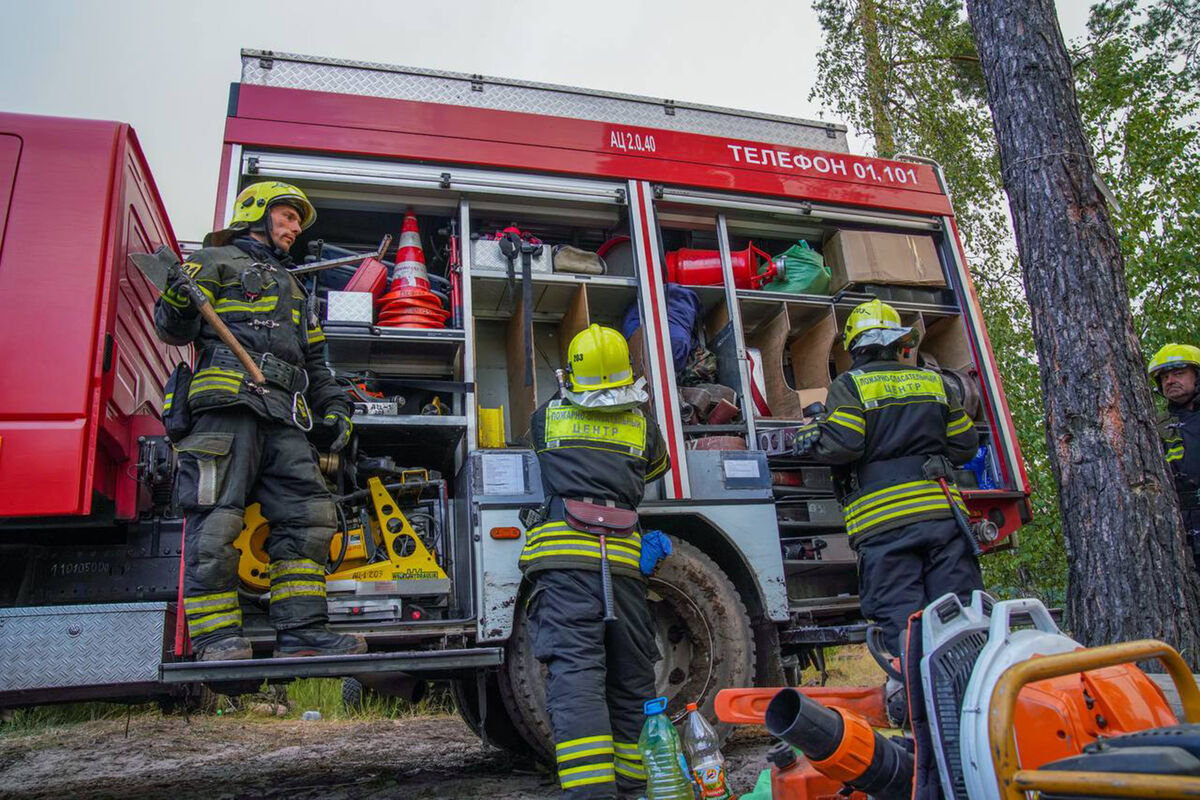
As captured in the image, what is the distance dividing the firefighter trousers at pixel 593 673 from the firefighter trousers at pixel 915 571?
3.12 ft

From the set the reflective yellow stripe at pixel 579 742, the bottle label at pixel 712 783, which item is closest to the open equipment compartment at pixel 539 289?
the reflective yellow stripe at pixel 579 742

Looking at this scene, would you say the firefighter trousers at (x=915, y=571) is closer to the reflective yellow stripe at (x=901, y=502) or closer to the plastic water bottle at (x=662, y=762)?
the reflective yellow stripe at (x=901, y=502)

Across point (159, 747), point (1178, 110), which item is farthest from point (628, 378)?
point (1178, 110)

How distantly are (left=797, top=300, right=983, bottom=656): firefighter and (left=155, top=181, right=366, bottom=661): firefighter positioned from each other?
2070 mm

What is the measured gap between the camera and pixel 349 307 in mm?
3846

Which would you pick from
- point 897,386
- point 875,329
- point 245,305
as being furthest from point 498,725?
point 875,329

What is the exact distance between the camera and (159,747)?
5.39 meters

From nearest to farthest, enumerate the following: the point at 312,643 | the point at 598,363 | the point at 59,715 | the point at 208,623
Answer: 1. the point at 208,623
2. the point at 312,643
3. the point at 598,363
4. the point at 59,715

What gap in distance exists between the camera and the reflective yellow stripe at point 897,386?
12.0ft

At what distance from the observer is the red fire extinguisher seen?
4668 millimetres

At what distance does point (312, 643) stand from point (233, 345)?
1.17 metres

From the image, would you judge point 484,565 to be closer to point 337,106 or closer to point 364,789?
point 364,789

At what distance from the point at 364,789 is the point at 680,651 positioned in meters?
1.53

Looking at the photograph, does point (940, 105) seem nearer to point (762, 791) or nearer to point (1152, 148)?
point (1152, 148)
